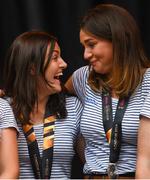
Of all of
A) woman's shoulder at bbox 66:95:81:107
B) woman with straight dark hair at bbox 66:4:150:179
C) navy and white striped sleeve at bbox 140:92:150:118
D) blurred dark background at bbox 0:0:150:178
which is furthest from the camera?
blurred dark background at bbox 0:0:150:178

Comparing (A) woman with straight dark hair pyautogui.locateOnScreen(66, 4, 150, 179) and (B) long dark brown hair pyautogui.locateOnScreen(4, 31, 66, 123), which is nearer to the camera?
(A) woman with straight dark hair pyautogui.locateOnScreen(66, 4, 150, 179)

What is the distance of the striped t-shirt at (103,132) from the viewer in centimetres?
217

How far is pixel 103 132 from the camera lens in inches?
87.2

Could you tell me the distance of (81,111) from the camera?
2.43 meters

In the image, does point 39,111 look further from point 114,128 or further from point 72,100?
point 114,128

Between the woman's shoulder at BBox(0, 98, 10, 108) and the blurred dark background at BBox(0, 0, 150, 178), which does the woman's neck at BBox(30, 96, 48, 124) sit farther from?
the blurred dark background at BBox(0, 0, 150, 178)

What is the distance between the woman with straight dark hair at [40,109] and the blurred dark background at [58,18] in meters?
0.45

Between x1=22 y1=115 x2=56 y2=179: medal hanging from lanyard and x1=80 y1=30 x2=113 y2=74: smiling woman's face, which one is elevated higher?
x1=80 y1=30 x2=113 y2=74: smiling woman's face

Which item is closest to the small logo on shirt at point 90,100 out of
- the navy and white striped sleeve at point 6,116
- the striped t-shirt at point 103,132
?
the striped t-shirt at point 103,132

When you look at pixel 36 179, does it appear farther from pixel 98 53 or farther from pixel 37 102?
pixel 98 53

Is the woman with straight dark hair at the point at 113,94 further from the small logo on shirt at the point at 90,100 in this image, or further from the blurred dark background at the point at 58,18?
the blurred dark background at the point at 58,18

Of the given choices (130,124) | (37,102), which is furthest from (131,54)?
(37,102)

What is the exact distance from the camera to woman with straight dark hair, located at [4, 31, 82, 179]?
231 centimetres

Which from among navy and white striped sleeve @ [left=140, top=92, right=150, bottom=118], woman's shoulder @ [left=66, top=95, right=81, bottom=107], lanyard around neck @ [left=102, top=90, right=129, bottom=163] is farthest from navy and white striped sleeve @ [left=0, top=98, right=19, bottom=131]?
navy and white striped sleeve @ [left=140, top=92, right=150, bottom=118]
